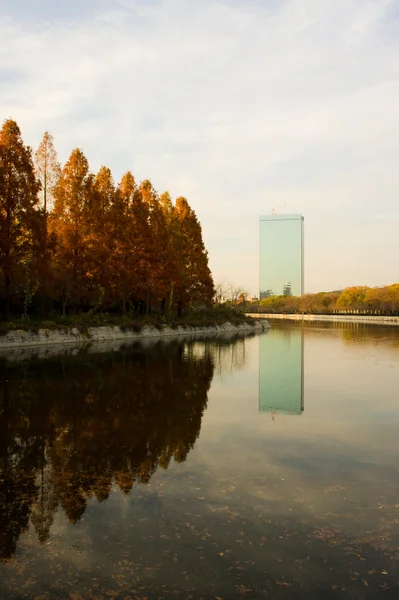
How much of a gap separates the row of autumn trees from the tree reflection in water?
11203 millimetres

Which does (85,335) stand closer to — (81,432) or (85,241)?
(85,241)

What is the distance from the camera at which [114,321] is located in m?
32.2

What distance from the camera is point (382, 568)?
4.07 m

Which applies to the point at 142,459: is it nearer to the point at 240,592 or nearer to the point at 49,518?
the point at 49,518

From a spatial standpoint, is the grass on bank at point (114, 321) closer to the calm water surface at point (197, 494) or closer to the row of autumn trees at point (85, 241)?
the row of autumn trees at point (85, 241)

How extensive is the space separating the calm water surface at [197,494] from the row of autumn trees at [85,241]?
14907 millimetres

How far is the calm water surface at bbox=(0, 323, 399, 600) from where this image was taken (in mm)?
3910

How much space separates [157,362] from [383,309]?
318ft

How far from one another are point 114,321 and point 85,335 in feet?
15.0

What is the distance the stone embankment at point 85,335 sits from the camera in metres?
23.5

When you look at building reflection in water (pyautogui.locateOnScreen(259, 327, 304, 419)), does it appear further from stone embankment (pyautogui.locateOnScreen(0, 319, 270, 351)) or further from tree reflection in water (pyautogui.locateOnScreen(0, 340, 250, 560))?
stone embankment (pyautogui.locateOnScreen(0, 319, 270, 351))

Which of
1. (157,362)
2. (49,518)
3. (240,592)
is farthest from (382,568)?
(157,362)

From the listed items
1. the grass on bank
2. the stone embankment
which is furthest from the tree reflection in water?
the grass on bank

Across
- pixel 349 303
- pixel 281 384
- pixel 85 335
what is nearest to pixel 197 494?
pixel 281 384
